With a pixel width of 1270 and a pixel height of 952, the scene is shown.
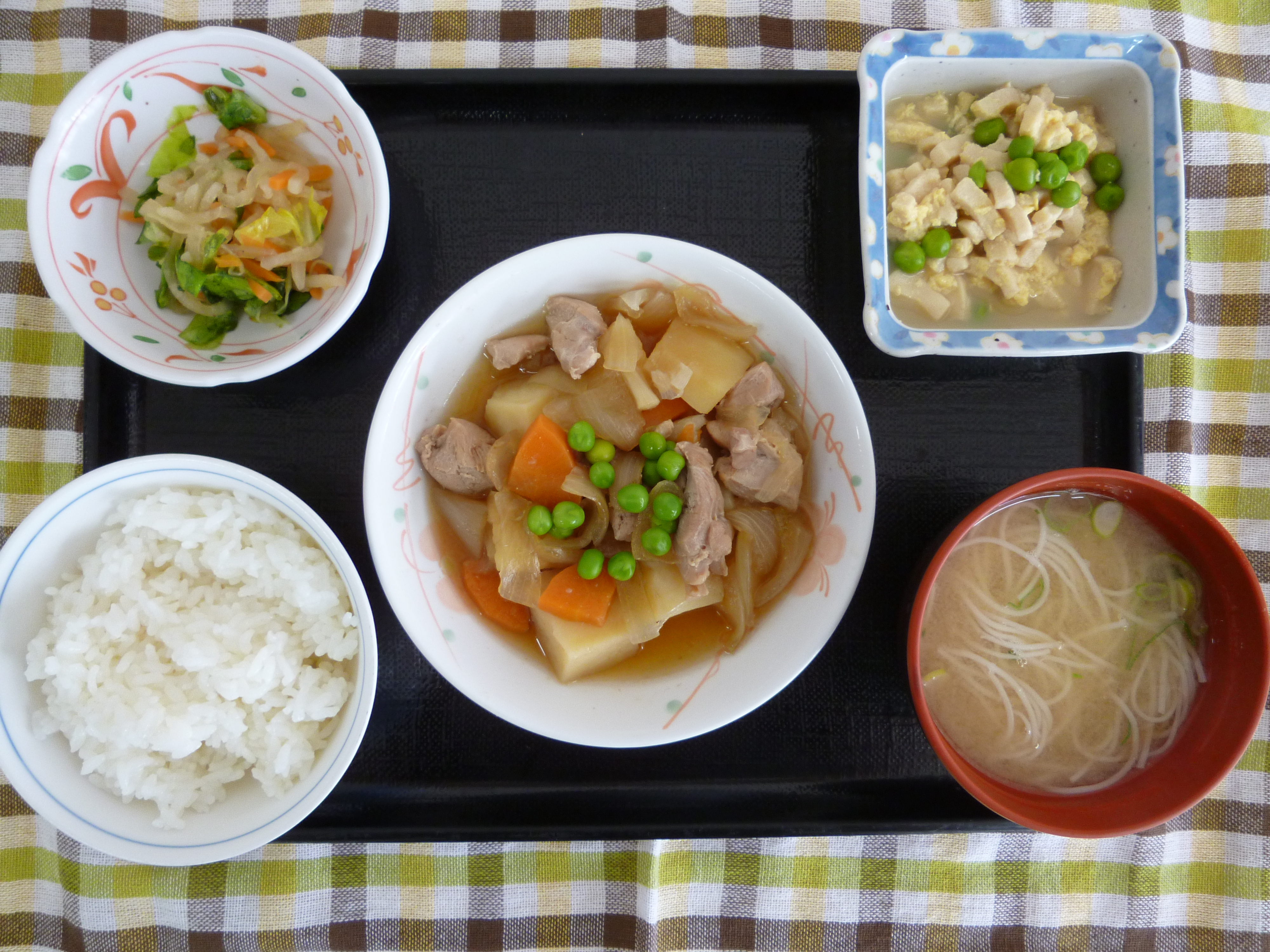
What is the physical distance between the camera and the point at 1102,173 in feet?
8.63

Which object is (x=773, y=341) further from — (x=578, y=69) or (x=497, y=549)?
(x=578, y=69)

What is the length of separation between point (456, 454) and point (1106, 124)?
2.45m

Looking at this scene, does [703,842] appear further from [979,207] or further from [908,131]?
[908,131]

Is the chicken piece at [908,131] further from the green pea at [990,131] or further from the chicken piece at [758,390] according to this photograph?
the chicken piece at [758,390]

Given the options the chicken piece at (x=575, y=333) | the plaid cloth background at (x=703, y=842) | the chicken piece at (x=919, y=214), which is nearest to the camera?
the chicken piece at (x=575, y=333)

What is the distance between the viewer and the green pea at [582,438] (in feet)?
7.57

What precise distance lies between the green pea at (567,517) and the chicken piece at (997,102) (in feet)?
6.18

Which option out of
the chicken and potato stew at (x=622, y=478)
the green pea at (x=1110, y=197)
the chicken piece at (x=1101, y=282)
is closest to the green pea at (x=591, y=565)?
the chicken and potato stew at (x=622, y=478)

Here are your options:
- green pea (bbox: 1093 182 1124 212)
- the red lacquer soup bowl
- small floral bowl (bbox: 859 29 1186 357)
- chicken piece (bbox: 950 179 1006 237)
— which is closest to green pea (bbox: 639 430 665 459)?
small floral bowl (bbox: 859 29 1186 357)

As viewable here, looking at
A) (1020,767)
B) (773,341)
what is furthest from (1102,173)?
(1020,767)

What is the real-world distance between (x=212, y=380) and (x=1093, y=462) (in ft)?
9.13

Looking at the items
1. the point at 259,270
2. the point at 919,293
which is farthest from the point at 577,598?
the point at 919,293

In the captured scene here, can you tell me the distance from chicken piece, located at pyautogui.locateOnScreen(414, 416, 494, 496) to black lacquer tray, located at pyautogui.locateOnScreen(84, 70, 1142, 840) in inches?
15.2

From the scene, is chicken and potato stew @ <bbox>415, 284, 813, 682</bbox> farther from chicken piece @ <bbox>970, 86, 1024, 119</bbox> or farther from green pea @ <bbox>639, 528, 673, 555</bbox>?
chicken piece @ <bbox>970, 86, 1024, 119</bbox>
